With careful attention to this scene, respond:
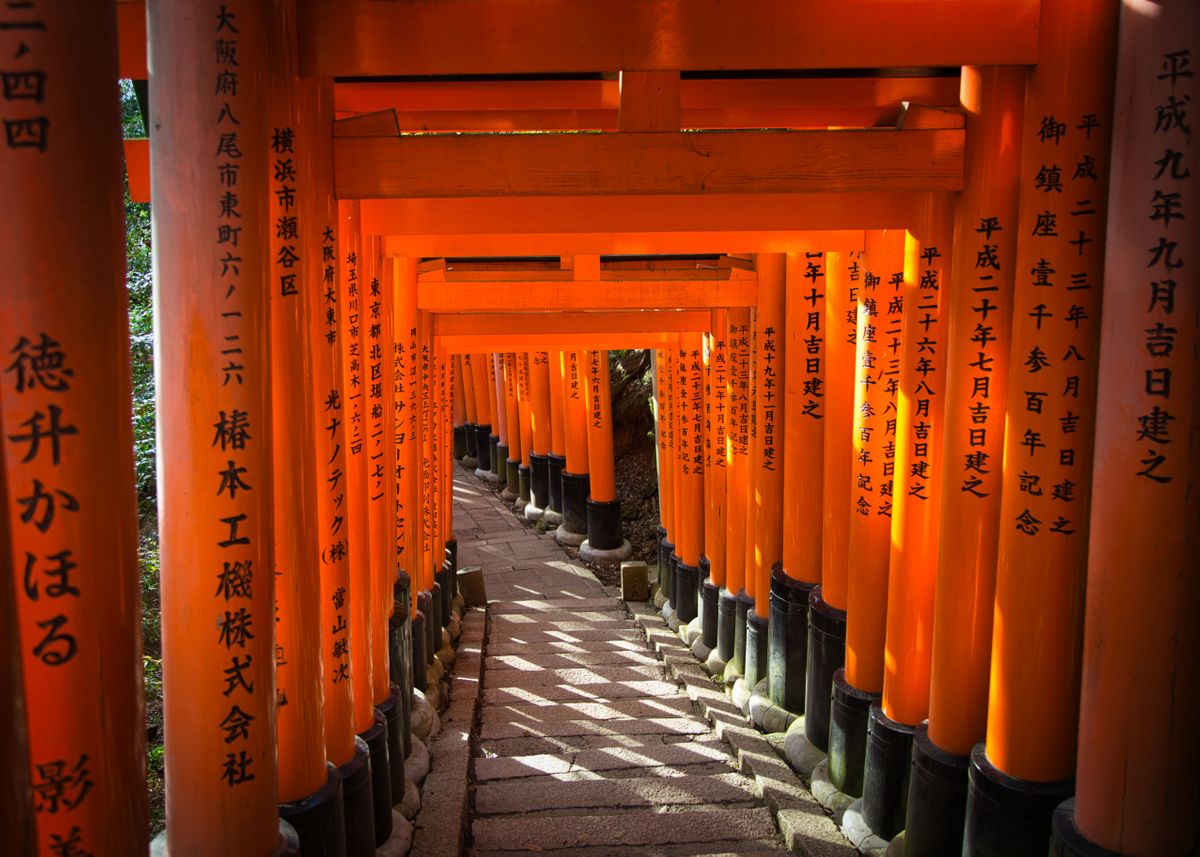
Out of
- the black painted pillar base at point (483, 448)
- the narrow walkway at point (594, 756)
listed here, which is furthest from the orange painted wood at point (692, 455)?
the black painted pillar base at point (483, 448)

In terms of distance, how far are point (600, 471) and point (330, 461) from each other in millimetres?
11277

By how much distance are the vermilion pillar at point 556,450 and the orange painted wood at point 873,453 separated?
485 inches

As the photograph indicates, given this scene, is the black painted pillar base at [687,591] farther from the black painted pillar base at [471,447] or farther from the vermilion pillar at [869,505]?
the black painted pillar base at [471,447]

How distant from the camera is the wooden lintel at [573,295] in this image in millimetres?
8641

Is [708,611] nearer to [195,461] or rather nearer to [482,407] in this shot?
[195,461]

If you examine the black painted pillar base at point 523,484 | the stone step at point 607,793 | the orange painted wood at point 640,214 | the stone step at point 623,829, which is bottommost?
the black painted pillar base at point 523,484

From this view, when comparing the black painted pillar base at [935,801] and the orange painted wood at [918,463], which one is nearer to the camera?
the black painted pillar base at [935,801]

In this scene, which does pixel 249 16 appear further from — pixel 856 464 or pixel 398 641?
pixel 398 641

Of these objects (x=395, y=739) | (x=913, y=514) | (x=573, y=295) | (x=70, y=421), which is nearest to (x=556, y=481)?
(x=573, y=295)

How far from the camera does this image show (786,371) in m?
6.94

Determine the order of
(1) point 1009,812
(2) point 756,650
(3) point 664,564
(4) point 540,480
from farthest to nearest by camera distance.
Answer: (4) point 540,480 < (3) point 664,564 < (2) point 756,650 < (1) point 1009,812

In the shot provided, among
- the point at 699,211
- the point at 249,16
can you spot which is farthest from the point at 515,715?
the point at 249,16

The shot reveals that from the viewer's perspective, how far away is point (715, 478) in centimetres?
947

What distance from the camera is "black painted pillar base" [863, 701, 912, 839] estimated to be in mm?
4812
